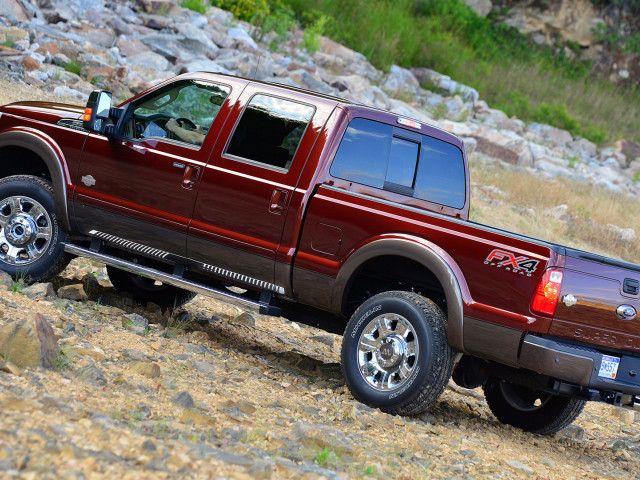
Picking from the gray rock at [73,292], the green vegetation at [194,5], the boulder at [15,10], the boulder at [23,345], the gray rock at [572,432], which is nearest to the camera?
the boulder at [23,345]

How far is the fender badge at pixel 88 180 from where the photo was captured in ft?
22.6

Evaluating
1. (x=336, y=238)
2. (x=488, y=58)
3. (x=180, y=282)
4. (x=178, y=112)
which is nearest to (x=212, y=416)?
(x=336, y=238)

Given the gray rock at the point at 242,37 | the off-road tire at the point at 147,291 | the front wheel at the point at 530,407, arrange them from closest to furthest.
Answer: the front wheel at the point at 530,407 < the off-road tire at the point at 147,291 < the gray rock at the point at 242,37

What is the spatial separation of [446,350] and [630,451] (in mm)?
2254

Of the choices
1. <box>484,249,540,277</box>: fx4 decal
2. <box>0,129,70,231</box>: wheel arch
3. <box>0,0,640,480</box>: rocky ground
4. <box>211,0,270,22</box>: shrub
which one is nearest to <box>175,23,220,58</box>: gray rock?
<box>211,0,270,22</box>: shrub

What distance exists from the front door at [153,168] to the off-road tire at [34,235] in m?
0.25

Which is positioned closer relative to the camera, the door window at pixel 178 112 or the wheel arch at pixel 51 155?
the door window at pixel 178 112

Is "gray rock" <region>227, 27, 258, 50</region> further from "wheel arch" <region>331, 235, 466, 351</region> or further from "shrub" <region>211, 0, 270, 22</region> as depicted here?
"wheel arch" <region>331, 235, 466, 351</region>

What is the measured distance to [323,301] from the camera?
6.05 metres

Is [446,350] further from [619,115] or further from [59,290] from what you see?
[619,115]

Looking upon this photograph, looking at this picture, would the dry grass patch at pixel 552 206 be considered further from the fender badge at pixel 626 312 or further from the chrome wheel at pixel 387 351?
the fender badge at pixel 626 312

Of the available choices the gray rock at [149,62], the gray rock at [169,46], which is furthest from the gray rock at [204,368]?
the gray rock at [169,46]

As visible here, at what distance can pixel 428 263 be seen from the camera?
550cm

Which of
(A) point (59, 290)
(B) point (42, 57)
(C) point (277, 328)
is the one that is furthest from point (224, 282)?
(B) point (42, 57)
